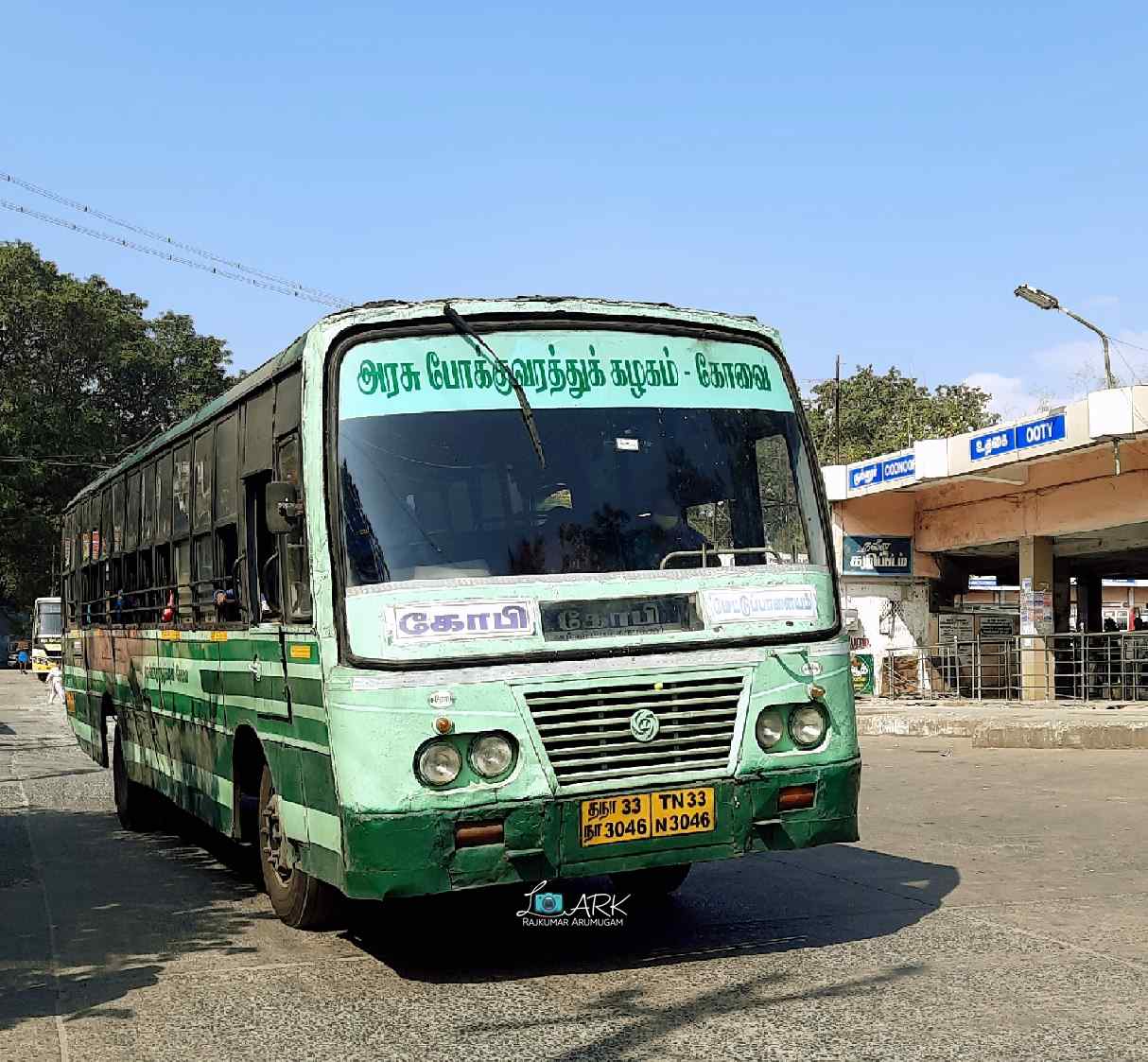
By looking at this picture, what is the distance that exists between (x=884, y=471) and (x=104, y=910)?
20.3 m

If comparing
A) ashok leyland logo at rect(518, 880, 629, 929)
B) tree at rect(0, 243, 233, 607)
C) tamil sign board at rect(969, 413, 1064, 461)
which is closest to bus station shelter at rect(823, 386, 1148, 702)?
tamil sign board at rect(969, 413, 1064, 461)

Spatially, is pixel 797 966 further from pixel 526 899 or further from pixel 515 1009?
pixel 526 899

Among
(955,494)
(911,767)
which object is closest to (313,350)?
(911,767)

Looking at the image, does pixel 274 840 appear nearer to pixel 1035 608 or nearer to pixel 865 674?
pixel 1035 608

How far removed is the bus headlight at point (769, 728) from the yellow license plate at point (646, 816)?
1.05ft

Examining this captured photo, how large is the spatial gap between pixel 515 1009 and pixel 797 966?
49.4 inches

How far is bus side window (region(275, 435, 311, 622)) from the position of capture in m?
6.22

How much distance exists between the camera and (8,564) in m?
61.0

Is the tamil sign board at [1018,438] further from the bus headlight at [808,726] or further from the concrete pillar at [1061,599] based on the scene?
the bus headlight at [808,726]

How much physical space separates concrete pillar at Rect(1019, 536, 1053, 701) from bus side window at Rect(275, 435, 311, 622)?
66.6 feet

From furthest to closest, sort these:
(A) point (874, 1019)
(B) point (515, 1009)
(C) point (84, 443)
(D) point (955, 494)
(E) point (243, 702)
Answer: (C) point (84, 443) < (D) point (955, 494) < (E) point (243, 702) < (B) point (515, 1009) < (A) point (874, 1019)

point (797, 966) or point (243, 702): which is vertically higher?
point (243, 702)

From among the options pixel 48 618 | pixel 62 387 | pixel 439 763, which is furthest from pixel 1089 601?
pixel 62 387

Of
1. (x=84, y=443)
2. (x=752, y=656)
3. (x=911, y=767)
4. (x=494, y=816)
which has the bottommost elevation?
(x=911, y=767)
